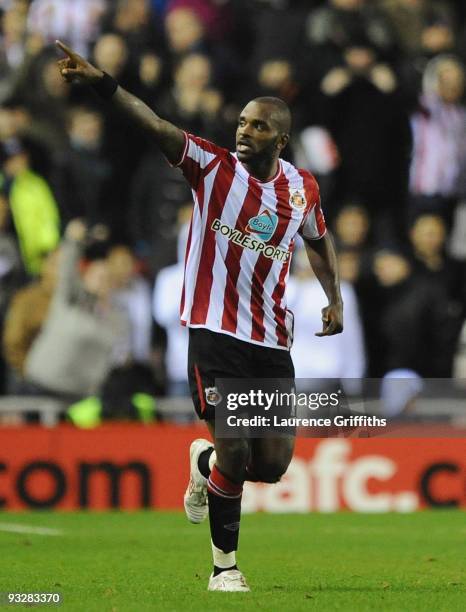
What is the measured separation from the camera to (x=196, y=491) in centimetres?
862

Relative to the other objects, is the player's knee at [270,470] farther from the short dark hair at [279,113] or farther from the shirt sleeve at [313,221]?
the short dark hair at [279,113]

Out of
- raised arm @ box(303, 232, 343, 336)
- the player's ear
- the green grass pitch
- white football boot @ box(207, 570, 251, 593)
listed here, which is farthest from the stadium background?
white football boot @ box(207, 570, 251, 593)

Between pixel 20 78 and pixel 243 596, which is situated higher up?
pixel 20 78

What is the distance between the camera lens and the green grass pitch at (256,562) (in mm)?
7496

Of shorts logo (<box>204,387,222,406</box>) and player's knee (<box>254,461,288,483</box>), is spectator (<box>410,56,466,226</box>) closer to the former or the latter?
player's knee (<box>254,461,288,483</box>)

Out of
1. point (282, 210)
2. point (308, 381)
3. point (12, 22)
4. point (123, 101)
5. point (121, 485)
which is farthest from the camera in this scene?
point (12, 22)

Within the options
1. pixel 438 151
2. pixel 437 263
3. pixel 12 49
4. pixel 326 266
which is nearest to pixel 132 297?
pixel 437 263

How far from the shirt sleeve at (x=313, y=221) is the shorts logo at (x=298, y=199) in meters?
0.05

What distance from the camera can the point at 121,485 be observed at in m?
14.4

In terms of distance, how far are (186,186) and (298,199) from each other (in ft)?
24.1

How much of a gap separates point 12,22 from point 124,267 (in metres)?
3.64

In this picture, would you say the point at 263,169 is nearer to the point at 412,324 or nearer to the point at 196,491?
the point at 196,491

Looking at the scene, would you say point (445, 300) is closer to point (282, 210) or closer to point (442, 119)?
point (442, 119)

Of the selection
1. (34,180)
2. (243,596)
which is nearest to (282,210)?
(243,596)
